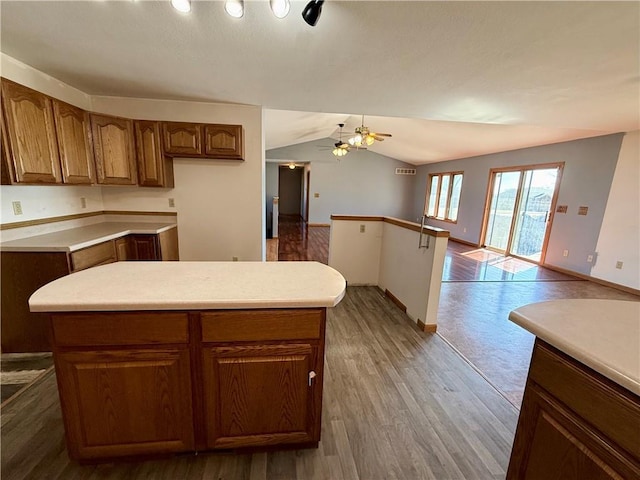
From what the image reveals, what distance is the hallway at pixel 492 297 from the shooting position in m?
2.25

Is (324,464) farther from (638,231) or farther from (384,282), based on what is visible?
(638,231)

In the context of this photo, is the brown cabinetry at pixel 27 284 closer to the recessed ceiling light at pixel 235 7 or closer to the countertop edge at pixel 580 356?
the recessed ceiling light at pixel 235 7

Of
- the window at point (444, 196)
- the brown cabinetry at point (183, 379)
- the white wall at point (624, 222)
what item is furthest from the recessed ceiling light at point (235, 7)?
the window at point (444, 196)

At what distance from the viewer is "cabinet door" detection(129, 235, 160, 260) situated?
288cm

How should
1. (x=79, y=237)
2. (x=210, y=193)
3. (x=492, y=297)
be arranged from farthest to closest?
1. (x=492, y=297)
2. (x=210, y=193)
3. (x=79, y=237)

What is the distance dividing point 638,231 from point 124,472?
6.31 metres

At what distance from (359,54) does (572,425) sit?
234cm

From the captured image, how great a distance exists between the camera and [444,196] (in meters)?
8.53

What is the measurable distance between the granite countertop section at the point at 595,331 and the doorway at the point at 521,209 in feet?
17.4

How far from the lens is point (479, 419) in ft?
Answer: 5.49

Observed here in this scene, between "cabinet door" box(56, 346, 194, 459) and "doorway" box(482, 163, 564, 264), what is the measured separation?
6467mm

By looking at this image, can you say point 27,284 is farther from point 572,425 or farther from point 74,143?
point 572,425

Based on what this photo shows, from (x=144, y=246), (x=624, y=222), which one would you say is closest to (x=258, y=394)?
(x=144, y=246)

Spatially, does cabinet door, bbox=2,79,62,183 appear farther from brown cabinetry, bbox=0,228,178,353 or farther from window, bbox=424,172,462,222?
window, bbox=424,172,462,222
